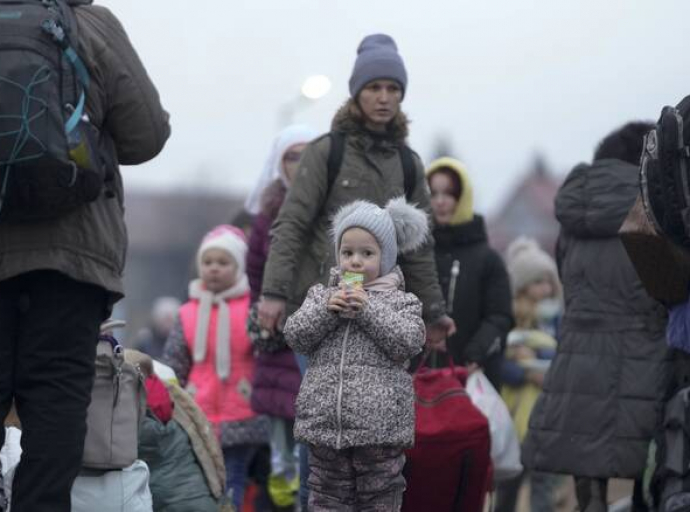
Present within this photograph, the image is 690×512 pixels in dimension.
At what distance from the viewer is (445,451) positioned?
7.77m

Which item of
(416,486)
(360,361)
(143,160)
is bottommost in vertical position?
(416,486)

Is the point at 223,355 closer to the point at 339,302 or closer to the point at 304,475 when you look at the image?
the point at 304,475

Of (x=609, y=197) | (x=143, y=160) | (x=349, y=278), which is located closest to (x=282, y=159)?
(x=609, y=197)

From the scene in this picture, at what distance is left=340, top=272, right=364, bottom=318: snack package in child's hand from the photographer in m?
6.79

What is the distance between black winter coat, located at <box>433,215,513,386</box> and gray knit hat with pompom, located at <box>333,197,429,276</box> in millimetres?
1816

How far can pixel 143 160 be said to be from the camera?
620 centimetres

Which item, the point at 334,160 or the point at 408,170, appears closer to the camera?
the point at 334,160

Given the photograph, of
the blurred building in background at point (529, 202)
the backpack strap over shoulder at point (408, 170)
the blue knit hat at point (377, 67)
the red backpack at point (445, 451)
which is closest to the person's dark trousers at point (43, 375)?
the red backpack at point (445, 451)

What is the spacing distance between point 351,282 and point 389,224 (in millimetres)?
437

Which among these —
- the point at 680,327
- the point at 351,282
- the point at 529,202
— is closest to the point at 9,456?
the point at 351,282

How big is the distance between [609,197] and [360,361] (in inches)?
75.2

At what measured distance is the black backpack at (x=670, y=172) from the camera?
6.62 meters

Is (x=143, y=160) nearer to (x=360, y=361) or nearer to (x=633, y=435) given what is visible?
(x=360, y=361)

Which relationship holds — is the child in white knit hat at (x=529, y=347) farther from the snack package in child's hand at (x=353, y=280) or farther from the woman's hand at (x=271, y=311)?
the snack package in child's hand at (x=353, y=280)
